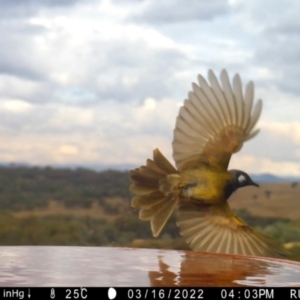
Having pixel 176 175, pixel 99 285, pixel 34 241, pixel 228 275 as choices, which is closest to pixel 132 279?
pixel 99 285

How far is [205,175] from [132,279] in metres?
1.53

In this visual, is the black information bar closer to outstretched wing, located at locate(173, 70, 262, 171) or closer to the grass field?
outstretched wing, located at locate(173, 70, 262, 171)

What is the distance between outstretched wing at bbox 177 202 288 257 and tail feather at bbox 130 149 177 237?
0.11 m

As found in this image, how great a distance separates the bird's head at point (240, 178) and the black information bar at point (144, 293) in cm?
163

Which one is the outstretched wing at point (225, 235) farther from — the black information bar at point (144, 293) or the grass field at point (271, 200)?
the black information bar at point (144, 293)

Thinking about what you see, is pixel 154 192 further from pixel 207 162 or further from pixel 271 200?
pixel 271 200

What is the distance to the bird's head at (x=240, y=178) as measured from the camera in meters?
2.96

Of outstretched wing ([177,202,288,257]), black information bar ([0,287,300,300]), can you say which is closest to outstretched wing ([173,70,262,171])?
outstretched wing ([177,202,288,257])

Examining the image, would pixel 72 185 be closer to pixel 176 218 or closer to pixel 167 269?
pixel 176 218

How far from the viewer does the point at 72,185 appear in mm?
3697

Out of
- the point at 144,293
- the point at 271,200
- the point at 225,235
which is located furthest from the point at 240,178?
the point at 144,293

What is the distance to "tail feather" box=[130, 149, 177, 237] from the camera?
117 inches

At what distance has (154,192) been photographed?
3.00 m

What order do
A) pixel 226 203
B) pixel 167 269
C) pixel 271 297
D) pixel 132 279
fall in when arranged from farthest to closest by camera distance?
pixel 226 203 < pixel 167 269 < pixel 132 279 < pixel 271 297
